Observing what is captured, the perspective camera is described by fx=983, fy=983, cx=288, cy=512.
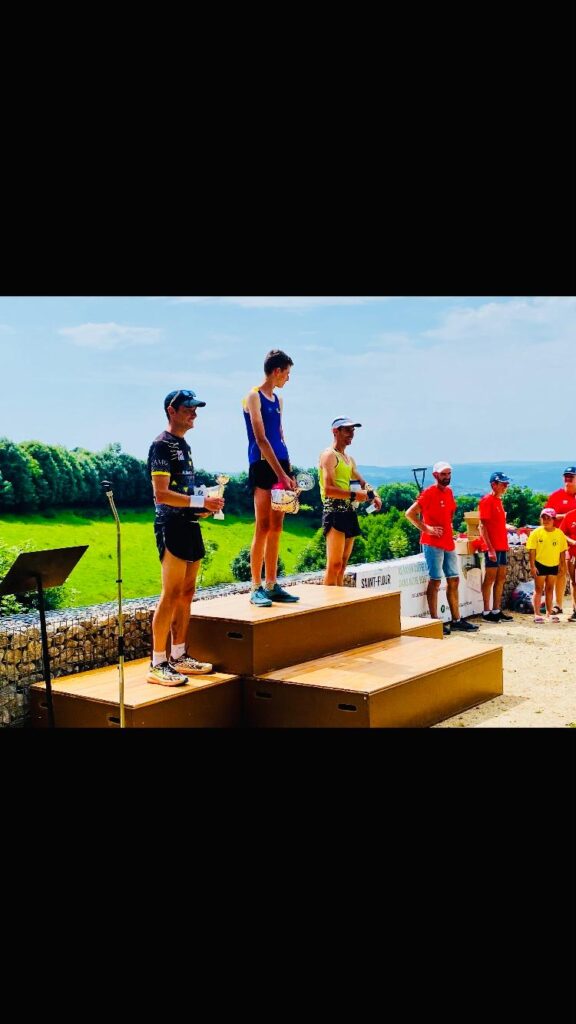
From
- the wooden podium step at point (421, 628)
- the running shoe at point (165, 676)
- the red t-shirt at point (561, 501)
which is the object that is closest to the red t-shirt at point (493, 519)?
the red t-shirt at point (561, 501)

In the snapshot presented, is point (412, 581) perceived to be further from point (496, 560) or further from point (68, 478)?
point (68, 478)

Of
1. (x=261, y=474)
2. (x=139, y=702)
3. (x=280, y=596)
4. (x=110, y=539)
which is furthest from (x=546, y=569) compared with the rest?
(x=110, y=539)

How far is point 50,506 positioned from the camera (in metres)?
15.7

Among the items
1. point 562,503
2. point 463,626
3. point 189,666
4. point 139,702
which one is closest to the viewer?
point 139,702

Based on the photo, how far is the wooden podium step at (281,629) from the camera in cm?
512

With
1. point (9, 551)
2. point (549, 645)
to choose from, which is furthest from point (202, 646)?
point (549, 645)

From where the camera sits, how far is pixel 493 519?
921cm

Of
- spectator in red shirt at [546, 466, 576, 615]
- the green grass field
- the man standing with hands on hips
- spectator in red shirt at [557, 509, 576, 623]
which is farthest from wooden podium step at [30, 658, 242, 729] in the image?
the green grass field

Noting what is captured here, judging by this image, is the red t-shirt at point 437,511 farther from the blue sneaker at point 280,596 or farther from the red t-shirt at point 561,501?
the blue sneaker at point 280,596

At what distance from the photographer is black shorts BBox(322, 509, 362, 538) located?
6301mm

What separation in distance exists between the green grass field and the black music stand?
33.0ft

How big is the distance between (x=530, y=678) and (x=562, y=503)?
10.9 feet
